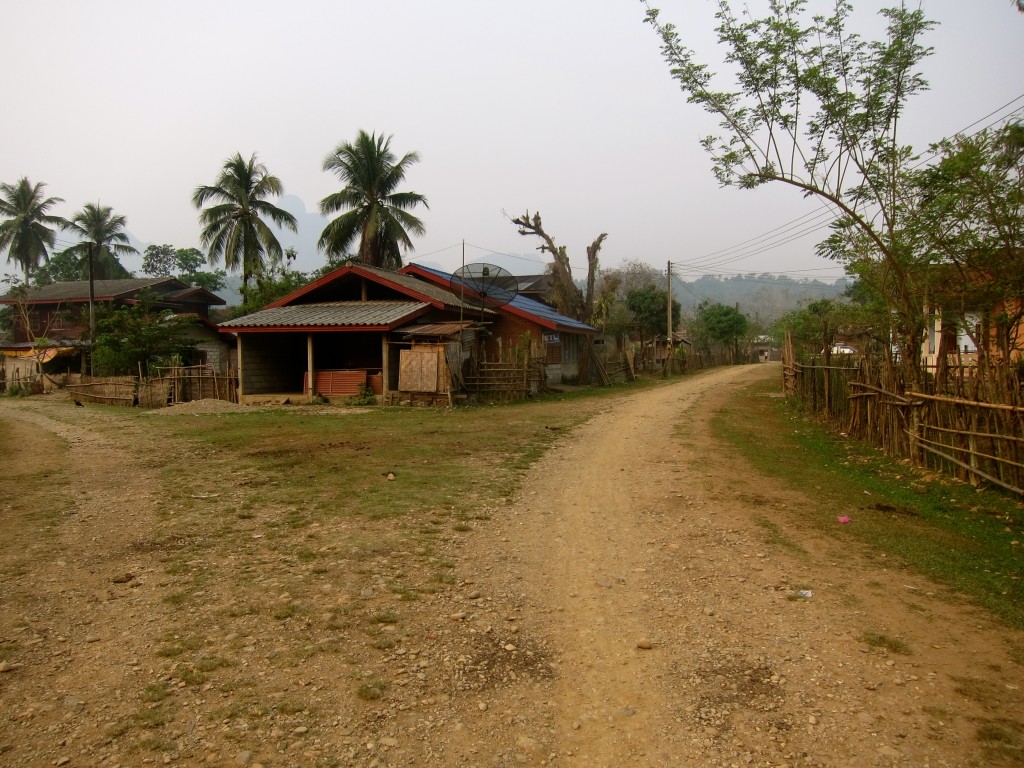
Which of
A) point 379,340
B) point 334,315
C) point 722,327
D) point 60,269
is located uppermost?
point 60,269

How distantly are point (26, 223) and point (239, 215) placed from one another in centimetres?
2641

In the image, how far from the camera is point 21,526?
257 inches

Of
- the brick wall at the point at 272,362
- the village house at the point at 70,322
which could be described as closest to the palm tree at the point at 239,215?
the village house at the point at 70,322

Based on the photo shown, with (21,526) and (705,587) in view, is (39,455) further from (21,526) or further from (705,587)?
(705,587)

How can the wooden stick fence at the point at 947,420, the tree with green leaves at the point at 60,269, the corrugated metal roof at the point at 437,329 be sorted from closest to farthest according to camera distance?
the wooden stick fence at the point at 947,420 < the corrugated metal roof at the point at 437,329 < the tree with green leaves at the point at 60,269

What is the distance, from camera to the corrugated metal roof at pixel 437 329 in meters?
19.3

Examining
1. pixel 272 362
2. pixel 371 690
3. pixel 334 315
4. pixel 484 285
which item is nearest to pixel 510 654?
pixel 371 690

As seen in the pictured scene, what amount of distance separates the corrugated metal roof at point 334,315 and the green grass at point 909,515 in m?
11.8

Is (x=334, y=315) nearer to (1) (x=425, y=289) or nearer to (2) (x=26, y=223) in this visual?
(1) (x=425, y=289)

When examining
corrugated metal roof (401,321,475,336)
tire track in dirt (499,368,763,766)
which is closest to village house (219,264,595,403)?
corrugated metal roof (401,321,475,336)

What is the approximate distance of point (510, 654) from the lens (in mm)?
4078

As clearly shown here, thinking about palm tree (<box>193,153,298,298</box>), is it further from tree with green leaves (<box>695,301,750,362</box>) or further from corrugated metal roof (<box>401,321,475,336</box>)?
tree with green leaves (<box>695,301,750,362</box>)

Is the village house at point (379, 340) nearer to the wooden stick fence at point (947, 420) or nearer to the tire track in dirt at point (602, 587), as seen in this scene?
the tire track in dirt at point (602, 587)

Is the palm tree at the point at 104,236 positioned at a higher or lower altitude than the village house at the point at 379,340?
higher
